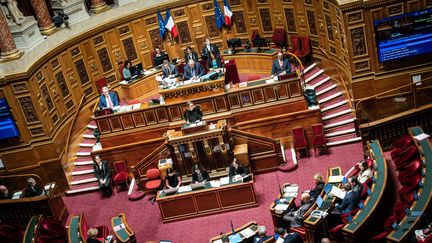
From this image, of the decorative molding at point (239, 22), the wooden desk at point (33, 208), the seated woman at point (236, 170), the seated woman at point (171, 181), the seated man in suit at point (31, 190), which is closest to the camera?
the seated woman at point (236, 170)

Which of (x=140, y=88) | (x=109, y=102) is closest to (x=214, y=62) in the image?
(x=140, y=88)

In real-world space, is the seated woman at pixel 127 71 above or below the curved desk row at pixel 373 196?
above

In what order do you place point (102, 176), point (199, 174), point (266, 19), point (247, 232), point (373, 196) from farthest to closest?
point (266, 19) → point (102, 176) → point (199, 174) → point (247, 232) → point (373, 196)

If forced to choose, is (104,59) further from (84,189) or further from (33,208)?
(33,208)

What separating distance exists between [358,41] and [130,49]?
898cm

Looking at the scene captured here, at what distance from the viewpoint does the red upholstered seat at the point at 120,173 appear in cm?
1864

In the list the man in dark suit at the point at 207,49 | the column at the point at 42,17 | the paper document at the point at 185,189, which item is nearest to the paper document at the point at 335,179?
the paper document at the point at 185,189

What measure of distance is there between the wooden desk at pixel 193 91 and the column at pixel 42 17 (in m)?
5.06

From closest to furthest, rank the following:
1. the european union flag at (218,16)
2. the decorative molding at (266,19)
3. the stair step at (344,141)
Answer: the stair step at (344,141) → the decorative molding at (266,19) → the european union flag at (218,16)

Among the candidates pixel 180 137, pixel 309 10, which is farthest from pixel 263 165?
pixel 309 10

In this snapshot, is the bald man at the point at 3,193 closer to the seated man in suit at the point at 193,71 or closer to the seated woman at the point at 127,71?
the seated woman at the point at 127,71

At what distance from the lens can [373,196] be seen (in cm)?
1395

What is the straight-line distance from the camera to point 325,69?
20.3m

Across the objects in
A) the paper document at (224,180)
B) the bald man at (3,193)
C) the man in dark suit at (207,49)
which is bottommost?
the paper document at (224,180)
